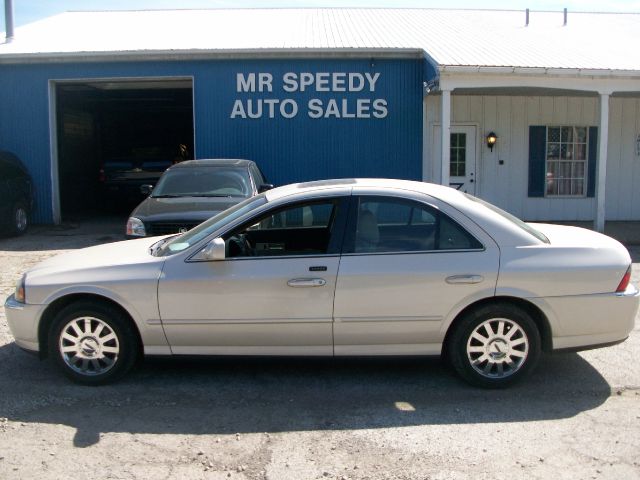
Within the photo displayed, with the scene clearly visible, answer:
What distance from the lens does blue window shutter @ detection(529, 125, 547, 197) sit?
15.7 metres

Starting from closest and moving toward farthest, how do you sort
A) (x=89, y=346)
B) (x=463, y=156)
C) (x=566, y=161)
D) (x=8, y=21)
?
(x=89, y=346) < (x=463, y=156) < (x=566, y=161) < (x=8, y=21)

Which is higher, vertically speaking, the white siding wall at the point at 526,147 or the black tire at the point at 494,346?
the white siding wall at the point at 526,147

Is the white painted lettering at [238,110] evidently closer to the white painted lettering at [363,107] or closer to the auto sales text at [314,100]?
the auto sales text at [314,100]

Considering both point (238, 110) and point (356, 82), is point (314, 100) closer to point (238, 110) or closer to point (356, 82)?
point (356, 82)

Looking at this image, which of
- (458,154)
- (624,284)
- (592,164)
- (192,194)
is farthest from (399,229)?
(592,164)

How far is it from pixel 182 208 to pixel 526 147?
956 centimetres

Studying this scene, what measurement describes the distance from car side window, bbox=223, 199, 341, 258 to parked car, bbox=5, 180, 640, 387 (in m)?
0.04

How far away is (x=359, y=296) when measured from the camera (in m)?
4.89

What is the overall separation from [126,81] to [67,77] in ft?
4.16

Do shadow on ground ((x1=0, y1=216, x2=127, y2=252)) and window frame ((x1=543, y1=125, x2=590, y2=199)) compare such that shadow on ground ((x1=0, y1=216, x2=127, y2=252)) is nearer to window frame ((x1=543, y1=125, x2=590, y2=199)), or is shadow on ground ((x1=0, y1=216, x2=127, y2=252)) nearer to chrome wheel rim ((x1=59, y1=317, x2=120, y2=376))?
chrome wheel rim ((x1=59, y1=317, x2=120, y2=376))

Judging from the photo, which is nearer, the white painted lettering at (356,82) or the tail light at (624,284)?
the tail light at (624,284)

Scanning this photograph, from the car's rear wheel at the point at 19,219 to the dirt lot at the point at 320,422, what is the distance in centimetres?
827

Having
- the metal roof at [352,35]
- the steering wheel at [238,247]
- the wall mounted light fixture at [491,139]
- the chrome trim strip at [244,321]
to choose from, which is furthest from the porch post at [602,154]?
the chrome trim strip at [244,321]

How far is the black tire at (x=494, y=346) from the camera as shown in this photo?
16.2 ft
